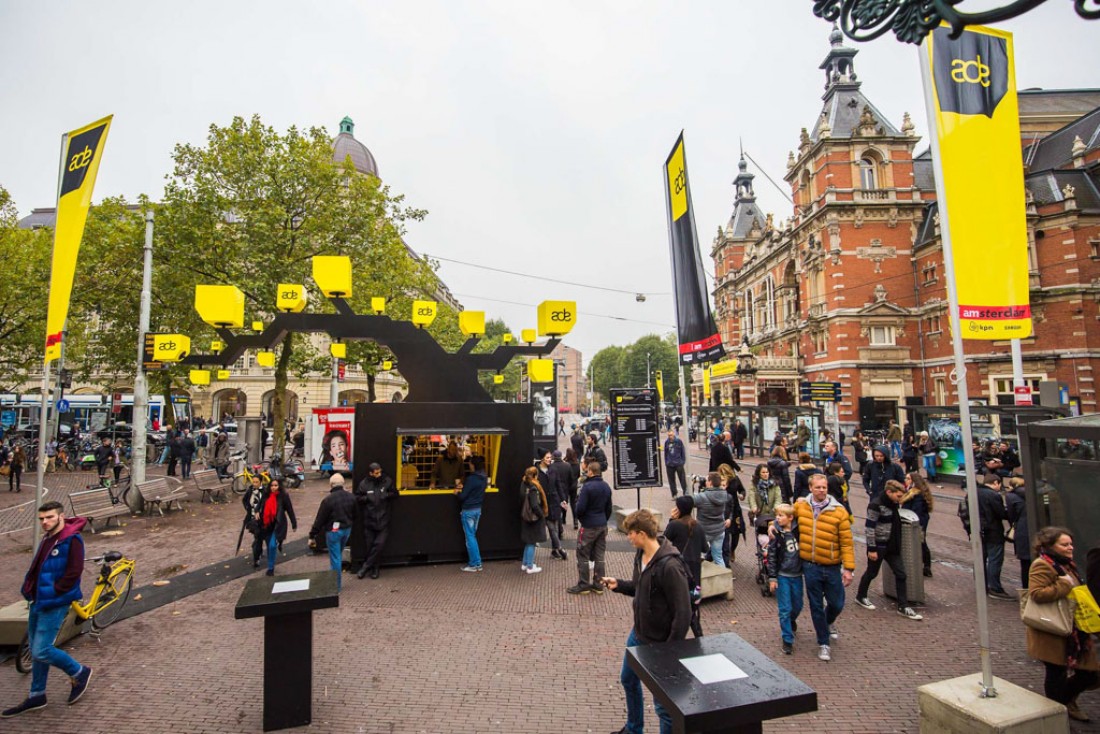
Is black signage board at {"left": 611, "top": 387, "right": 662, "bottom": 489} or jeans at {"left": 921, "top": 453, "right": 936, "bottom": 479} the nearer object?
black signage board at {"left": 611, "top": 387, "right": 662, "bottom": 489}

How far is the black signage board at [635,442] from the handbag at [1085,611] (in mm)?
6743

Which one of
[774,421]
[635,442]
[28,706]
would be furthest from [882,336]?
[28,706]

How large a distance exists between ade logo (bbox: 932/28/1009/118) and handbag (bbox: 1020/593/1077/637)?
4.56 metres

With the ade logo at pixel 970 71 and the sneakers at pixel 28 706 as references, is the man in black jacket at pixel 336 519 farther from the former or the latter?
A: the ade logo at pixel 970 71

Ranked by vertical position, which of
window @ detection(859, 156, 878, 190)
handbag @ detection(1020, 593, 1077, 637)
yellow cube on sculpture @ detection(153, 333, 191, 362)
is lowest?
handbag @ detection(1020, 593, 1077, 637)

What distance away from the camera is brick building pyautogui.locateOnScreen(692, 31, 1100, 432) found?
91.7 ft

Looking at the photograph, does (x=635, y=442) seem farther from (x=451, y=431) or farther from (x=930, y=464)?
(x=930, y=464)

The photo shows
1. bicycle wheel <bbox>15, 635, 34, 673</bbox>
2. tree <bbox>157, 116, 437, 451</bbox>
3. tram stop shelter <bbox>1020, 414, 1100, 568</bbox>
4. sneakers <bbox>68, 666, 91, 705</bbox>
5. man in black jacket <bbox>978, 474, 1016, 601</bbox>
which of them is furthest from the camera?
tree <bbox>157, 116, 437, 451</bbox>

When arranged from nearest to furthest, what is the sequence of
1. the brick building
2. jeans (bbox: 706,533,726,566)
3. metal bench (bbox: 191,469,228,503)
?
1. jeans (bbox: 706,533,726,566)
2. metal bench (bbox: 191,469,228,503)
3. the brick building

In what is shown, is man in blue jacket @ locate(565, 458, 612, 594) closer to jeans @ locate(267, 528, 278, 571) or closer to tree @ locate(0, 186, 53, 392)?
jeans @ locate(267, 528, 278, 571)

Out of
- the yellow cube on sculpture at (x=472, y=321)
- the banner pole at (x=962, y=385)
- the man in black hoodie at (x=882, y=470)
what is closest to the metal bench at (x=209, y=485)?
the yellow cube on sculpture at (x=472, y=321)

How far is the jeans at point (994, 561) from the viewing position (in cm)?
730

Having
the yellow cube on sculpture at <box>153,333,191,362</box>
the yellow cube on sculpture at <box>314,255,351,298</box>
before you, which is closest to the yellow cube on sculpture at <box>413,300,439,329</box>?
the yellow cube on sculpture at <box>314,255,351,298</box>

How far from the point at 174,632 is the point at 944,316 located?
3729 centimetres
